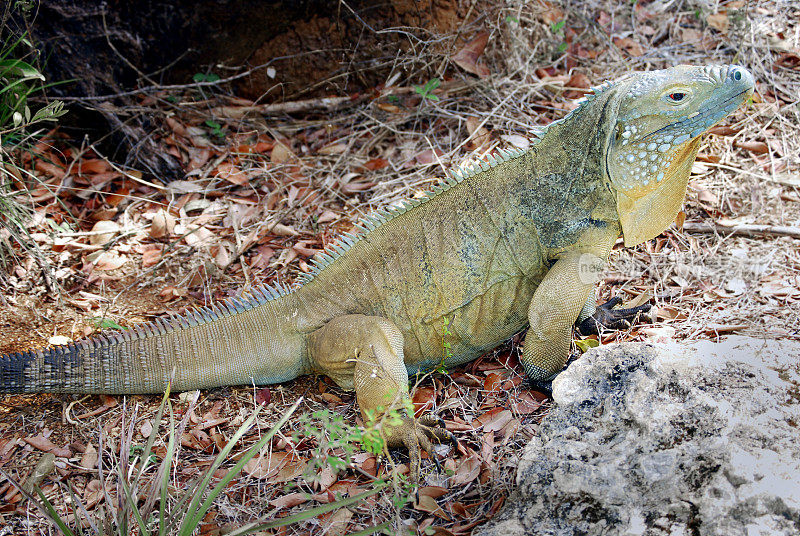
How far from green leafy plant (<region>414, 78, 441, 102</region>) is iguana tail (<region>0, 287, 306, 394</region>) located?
2.32 metres

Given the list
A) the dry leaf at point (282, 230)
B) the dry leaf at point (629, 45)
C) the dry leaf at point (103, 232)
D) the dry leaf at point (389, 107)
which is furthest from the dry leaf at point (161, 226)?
the dry leaf at point (629, 45)

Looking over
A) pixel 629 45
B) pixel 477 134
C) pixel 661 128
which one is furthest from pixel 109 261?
pixel 629 45

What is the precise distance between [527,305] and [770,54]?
3762 mm

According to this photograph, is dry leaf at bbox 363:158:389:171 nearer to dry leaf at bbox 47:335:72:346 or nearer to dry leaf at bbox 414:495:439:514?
dry leaf at bbox 47:335:72:346

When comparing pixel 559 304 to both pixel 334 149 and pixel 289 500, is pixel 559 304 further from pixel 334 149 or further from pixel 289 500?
pixel 334 149

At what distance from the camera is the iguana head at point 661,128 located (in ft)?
9.86

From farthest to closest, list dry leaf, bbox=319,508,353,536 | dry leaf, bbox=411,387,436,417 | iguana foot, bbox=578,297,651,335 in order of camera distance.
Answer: iguana foot, bbox=578,297,651,335
dry leaf, bbox=411,387,436,417
dry leaf, bbox=319,508,353,536

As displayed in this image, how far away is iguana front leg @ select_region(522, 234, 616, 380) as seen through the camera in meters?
3.24

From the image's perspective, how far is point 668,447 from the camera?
2379 mm

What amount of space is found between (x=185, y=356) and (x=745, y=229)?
12.0 ft

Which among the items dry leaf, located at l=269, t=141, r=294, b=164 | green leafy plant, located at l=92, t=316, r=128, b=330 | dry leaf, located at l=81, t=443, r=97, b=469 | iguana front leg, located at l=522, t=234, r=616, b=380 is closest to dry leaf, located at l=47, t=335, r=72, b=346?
green leafy plant, located at l=92, t=316, r=128, b=330

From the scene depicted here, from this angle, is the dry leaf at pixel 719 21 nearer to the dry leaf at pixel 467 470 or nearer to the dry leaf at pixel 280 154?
the dry leaf at pixel 280 154

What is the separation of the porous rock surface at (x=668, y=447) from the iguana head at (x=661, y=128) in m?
0.80

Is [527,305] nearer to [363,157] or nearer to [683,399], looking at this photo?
[683,399]
